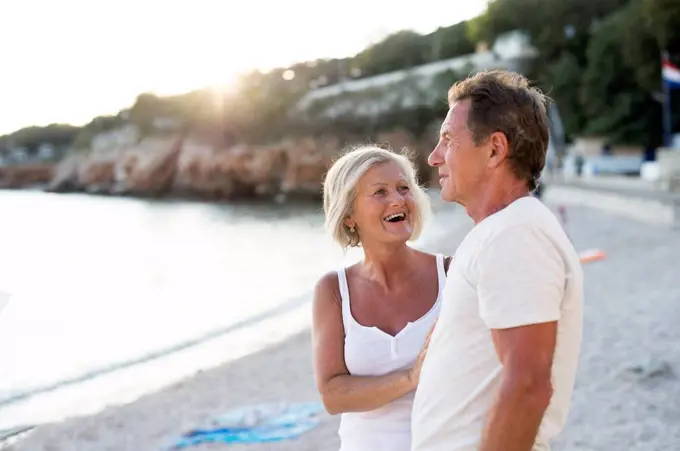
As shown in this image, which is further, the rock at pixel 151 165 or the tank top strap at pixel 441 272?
the rock at pixel 151 165

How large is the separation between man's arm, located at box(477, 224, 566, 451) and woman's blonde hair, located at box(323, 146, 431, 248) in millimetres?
1072

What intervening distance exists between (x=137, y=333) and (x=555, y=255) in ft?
38.6

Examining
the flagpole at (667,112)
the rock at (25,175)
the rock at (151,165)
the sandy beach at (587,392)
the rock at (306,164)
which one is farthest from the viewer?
the rock at (25,175)

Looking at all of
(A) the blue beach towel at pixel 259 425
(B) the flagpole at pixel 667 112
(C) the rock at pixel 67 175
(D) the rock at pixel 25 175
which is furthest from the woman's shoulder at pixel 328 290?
(D) the rock at pixel 25 175

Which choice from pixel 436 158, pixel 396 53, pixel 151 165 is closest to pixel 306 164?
pixel 396 53

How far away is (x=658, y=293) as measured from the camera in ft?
30.1

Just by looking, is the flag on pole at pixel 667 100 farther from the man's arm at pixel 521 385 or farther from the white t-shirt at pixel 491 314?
the man's arm at pixel 521 385

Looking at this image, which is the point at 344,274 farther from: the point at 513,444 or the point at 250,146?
the point at 250,146

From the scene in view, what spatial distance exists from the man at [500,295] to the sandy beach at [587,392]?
10.9 feet

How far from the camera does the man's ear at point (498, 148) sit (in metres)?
1.59

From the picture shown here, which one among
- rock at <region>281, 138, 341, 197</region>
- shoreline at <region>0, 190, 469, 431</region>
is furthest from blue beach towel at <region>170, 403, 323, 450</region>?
rock at <region>281, 138, 341, 197</region>

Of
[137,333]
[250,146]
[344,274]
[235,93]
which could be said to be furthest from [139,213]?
[344,274]

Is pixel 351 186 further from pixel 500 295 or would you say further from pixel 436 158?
pixel 500 295

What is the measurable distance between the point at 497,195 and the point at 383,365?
2.90ft
